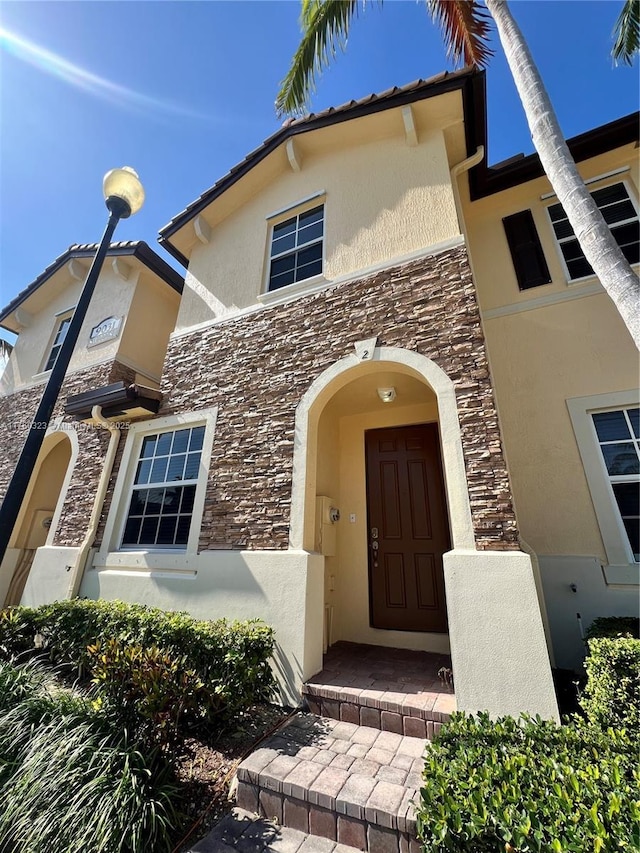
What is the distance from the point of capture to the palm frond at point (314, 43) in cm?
653

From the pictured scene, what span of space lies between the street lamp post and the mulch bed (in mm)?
2985

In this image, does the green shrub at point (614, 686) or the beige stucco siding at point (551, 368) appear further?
the beige stucco siding at point (551, 368)

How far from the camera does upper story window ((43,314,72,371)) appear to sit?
10.5m

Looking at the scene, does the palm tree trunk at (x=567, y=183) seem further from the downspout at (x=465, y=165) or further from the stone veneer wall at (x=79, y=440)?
the stone veneer wall at (x=79, y=440)

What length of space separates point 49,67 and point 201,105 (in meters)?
2.78

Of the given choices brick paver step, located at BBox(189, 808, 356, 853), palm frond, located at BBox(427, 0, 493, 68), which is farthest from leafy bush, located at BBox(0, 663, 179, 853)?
palm frond, located at BBox(427, 0, 493, 68)

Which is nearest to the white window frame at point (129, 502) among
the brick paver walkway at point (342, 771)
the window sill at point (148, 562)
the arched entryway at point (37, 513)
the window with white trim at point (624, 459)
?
the window sill at point (148, 562)

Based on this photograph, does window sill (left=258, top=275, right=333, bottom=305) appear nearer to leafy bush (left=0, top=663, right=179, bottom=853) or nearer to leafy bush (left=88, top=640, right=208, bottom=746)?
leafy bush (left=88, top=640, right=208, bottom=746)

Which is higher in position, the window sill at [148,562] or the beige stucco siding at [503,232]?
the beige stucco siding at [503,232]

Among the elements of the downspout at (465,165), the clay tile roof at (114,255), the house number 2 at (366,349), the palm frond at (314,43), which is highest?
the palm frond at (314,43)

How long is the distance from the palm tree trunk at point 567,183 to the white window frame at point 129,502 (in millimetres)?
5708

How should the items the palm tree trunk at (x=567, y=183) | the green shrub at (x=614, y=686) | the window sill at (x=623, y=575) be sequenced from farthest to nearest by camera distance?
the window sill at (x=623, y=575) → the palm tree trunk at (x=567, y=183) → the green shrub at (x=614, y=686)

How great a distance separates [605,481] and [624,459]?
0.42 metres

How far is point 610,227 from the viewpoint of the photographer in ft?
21.1
